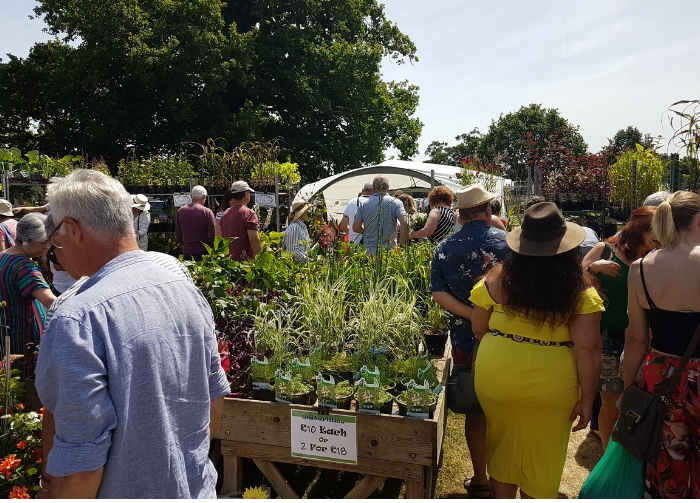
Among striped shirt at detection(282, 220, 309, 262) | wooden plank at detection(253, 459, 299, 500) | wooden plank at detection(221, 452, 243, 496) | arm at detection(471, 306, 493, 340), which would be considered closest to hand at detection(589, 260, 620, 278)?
arm at detection(471, 306, 493, 340)

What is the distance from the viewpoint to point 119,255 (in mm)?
1349

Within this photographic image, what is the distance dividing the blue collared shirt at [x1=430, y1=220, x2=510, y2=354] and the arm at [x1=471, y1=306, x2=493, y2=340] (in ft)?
1.26

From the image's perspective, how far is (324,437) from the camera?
7.84ft

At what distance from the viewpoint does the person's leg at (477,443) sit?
9.38 feet

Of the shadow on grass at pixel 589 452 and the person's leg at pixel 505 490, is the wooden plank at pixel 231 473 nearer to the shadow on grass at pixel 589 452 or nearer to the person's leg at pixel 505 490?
the person's leg at pixel 505 490

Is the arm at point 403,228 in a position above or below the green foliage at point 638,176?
below

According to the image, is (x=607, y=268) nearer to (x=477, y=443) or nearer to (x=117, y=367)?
(x=477, y=443)

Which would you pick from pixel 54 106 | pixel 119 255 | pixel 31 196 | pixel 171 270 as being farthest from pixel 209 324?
pixel 54 106

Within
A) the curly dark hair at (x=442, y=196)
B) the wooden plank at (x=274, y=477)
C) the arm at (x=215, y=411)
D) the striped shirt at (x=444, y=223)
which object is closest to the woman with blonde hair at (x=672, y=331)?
the wooden plank at (x=274, y=477)

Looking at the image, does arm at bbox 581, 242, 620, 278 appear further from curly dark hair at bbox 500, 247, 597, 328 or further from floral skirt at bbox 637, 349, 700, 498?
floral skirt at bbox 637, 349, 700, 498

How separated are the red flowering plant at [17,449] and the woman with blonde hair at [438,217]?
3.82 meters

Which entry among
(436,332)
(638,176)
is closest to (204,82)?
(638,176)

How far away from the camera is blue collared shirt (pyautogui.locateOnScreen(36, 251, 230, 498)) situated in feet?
3.79

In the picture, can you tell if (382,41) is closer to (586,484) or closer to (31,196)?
(31,196)
